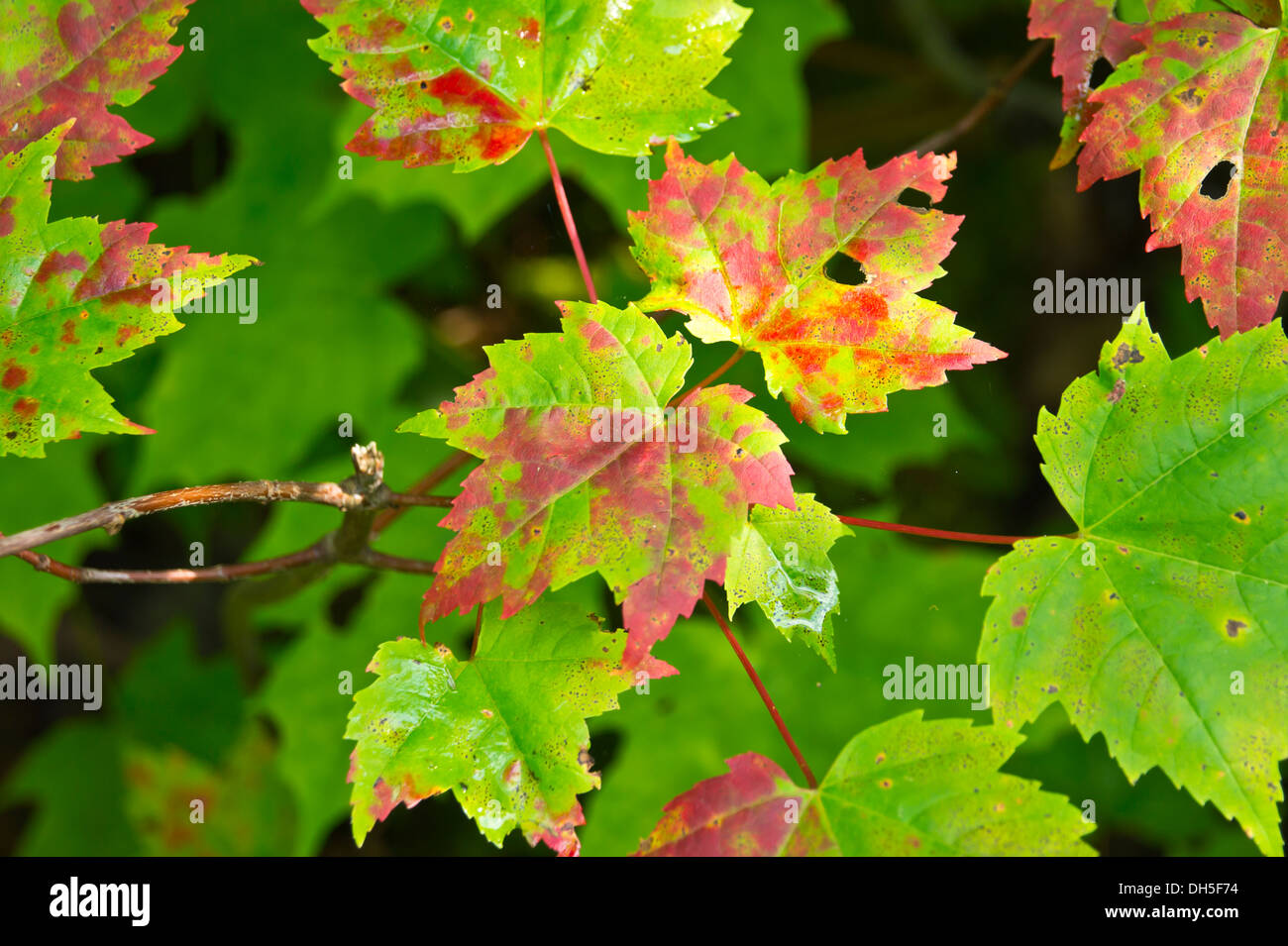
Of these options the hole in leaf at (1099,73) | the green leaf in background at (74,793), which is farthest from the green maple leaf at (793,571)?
the green leaf in background at (74,793)

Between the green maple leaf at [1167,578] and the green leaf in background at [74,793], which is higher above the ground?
the green maple leaf at [1167,578]

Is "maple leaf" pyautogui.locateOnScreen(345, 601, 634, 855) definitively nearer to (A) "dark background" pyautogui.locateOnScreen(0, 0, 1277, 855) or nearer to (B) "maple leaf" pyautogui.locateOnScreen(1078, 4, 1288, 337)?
(A) "dark background" pyautogui.locateOnScreen(0, 0, 1277, 855)

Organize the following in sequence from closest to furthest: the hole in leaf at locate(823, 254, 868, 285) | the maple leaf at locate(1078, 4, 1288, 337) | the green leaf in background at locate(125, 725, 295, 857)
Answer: the maple leaf at locate(1078, 4, 1288, 337) < the hole in leaf at locate(823, 254, 868, 285) < the green leaf in background at locate(125, 725, 295, 857)

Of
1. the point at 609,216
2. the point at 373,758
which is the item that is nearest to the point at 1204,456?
the point at 373,758

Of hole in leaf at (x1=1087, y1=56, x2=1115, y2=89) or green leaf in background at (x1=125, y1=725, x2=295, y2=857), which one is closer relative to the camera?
hole in leaf at (x1=1087, y1=56, x2=1115, y2=89)

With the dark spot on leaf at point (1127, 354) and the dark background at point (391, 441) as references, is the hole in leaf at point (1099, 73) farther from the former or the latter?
the dark background at point (391, 441)

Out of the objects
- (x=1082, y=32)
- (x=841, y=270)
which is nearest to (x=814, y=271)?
(x=1082, y=32)

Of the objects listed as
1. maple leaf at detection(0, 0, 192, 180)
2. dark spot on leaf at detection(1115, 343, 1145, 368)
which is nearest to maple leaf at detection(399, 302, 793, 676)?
dark spot on leaf at detection(1115, 343, 1145, 368)
